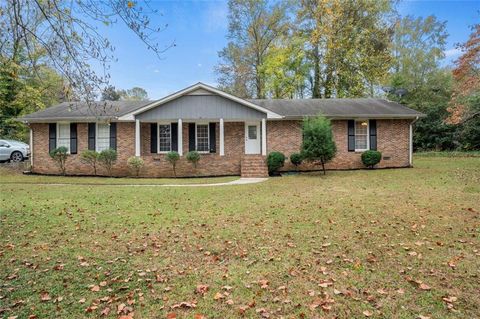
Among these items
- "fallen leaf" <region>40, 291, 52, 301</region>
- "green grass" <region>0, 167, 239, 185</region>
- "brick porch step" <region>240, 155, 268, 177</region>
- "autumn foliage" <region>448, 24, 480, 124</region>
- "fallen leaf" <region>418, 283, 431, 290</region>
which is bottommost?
"fallen leaf" <region>40, 291, 52, 301</region>

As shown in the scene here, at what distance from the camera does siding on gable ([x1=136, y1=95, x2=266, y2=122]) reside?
16.5 m

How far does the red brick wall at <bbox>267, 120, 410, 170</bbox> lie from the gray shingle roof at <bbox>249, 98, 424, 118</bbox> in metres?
0.61

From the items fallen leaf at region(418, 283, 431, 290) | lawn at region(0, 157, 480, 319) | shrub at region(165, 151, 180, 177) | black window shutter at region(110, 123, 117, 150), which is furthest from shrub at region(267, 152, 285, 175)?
fallen leaf at region(418, 283, 431, 290)

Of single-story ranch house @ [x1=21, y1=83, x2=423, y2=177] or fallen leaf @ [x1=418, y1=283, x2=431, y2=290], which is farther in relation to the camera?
single-story ranch house @ [x1=21, y1=83, x2=423, y2=177]

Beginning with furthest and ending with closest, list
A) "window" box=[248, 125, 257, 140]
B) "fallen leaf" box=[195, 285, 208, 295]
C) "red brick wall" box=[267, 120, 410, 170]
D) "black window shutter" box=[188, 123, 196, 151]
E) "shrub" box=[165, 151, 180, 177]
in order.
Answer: "window" box=[248, 125, 257, 140], "black window shutter" box=[188, 123, 196, 151], "red brick wall" box=[267, 120, 410, 170], "shrub" box=[165, 151, 180, 177], "fallen leaf" box=[195, 285, 208, 295]

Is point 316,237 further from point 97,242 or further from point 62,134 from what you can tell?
point 62,134

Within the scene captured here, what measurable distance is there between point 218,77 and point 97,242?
88.2 feet

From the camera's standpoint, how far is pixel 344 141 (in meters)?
17.2

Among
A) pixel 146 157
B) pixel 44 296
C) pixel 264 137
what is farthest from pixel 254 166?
pixel 44 296

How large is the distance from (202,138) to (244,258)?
13.6m

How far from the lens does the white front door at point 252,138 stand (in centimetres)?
1764

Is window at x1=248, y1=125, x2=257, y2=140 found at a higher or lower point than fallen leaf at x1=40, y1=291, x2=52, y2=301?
higher

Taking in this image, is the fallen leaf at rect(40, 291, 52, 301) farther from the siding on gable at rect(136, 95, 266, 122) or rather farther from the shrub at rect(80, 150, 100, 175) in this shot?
the shrub at rect(80, 150, 100, 175)

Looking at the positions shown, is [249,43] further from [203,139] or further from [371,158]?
[371,158]
